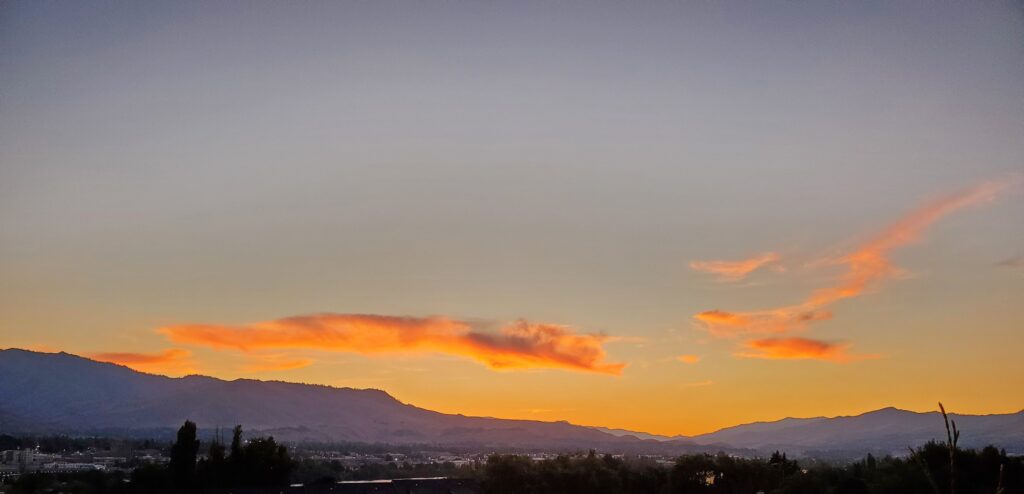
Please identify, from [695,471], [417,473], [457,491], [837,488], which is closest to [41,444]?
[417,473]

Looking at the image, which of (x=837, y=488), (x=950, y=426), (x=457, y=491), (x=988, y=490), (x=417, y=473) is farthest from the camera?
(x=417, y=473)

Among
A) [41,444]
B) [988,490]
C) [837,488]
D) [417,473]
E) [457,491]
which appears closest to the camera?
[988,490]

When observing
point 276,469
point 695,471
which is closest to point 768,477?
point 695,471

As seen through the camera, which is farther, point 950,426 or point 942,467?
point 942,467

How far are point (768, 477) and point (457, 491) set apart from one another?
22628 mm

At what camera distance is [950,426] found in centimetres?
448

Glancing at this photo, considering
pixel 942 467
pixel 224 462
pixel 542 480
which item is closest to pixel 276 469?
pixel 224 462

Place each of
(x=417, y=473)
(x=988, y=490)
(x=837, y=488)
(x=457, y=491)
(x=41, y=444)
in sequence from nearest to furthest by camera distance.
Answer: (x=988, y=490), (x=837, y=488), (x=457, y=491), (x=417, y=473), (x=41, y=444)

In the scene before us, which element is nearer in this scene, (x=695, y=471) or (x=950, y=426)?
(x=950, y=426)

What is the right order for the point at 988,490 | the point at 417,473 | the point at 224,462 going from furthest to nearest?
the point at 417,473 < the point at 224,462 < the point at 988,490

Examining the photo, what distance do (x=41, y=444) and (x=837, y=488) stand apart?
472ft

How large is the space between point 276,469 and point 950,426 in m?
67.4

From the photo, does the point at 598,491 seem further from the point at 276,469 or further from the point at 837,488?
the point at 276,469

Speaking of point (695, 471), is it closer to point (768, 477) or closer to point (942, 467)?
point (768, 477)
